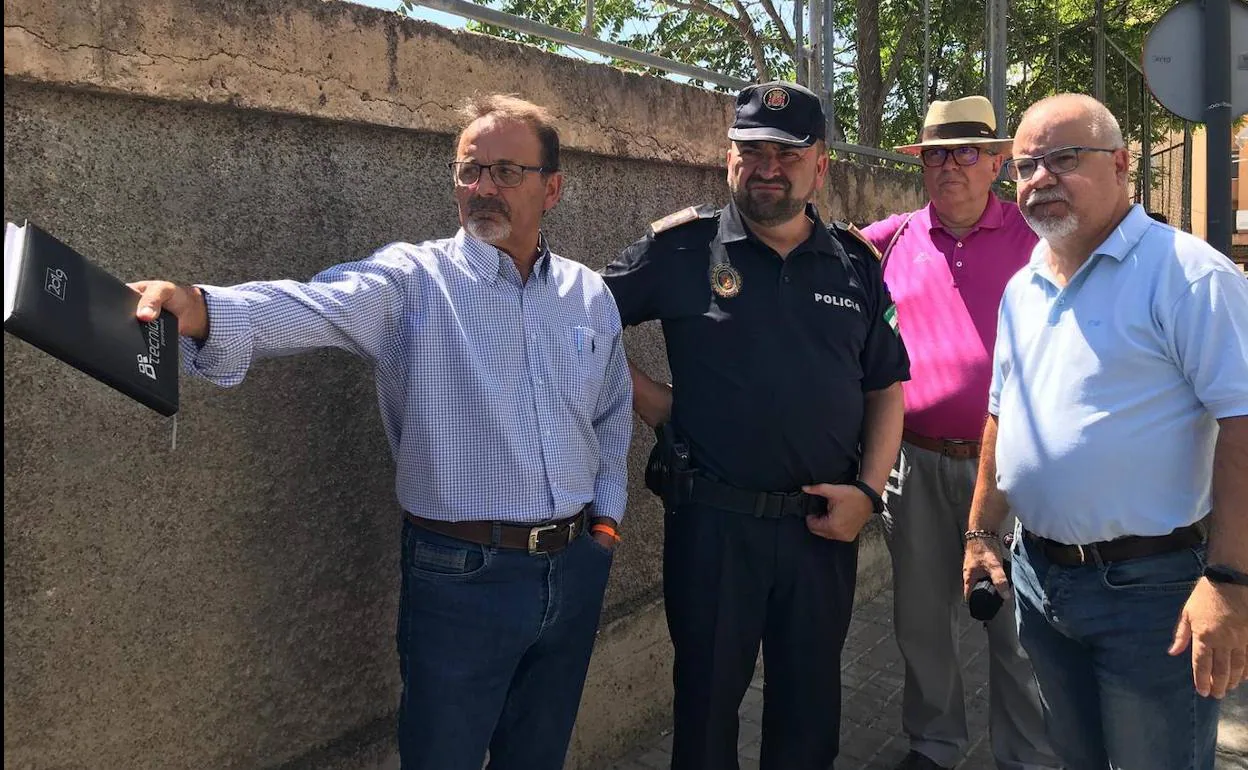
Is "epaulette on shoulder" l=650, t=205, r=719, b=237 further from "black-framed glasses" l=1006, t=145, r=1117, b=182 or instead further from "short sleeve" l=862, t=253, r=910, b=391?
"black-framed glasses" l=1006, t=145, r=1117, b=182

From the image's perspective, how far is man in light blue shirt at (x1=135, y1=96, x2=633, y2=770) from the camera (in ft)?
6.84

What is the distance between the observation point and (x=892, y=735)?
11.6ft

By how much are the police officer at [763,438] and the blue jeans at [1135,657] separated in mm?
635

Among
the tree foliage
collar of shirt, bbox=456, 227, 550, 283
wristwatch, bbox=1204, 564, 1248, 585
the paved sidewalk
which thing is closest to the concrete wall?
collar of shirt, bbox=456, 227, 550, 283

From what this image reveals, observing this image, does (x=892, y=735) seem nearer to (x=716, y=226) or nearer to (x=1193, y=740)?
(x=1193, y=740)

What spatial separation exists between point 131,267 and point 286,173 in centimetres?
44

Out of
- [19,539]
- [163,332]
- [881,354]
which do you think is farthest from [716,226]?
[19,539]

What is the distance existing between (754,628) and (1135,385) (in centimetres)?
118

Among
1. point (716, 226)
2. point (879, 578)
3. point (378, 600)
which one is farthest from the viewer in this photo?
point (879, 578)

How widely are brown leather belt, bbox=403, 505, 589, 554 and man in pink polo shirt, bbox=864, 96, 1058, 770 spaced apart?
160 centimetres

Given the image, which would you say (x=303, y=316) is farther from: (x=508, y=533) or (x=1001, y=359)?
(x=1001, y=359)

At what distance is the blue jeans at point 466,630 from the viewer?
208cm

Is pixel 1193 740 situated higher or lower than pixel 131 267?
lower

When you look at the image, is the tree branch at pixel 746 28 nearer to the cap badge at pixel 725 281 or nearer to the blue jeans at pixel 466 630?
the cap badge at pixel 725 281
